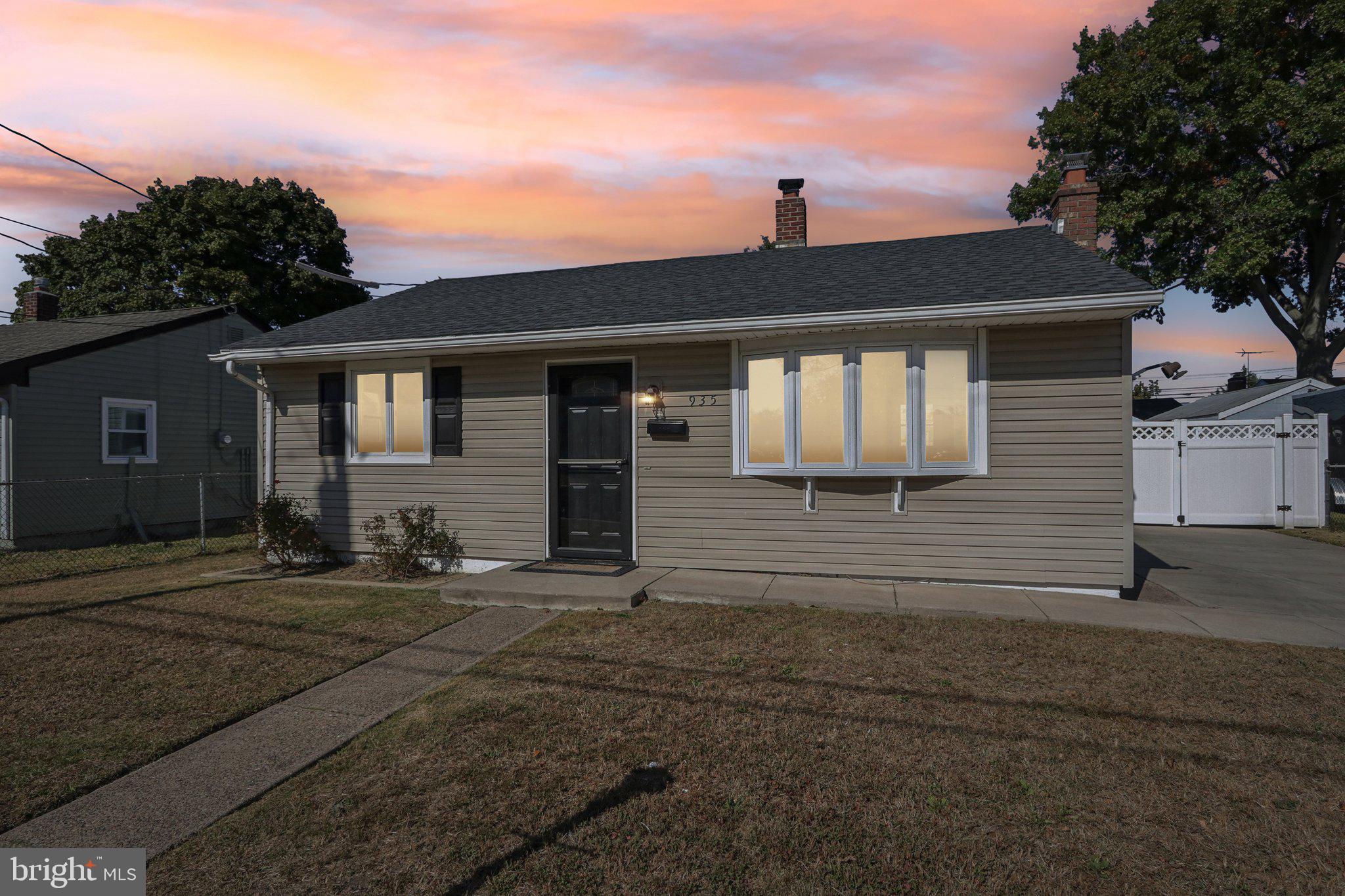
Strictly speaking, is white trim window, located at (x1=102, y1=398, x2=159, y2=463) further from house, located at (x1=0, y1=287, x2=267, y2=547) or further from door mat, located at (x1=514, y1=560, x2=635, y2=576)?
door mat, located at (x1=514, y1=560, x2=635, y2=576)

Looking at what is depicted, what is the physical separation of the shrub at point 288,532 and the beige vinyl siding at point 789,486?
0.20m

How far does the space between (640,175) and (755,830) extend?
880cm

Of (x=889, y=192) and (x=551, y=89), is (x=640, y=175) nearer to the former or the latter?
(x=551, y=89)

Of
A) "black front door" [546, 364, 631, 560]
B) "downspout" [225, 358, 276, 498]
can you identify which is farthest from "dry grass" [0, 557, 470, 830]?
"black front door" [546, 364, 631, 560]

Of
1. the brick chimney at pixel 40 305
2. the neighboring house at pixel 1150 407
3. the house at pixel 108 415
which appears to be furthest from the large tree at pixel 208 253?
the neighboring house at pixel 1150 407

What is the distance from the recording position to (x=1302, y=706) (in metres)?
3.94

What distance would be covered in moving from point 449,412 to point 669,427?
110 inches

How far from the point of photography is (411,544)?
7859 millimetres

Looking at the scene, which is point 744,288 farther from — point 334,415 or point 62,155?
point 62,155

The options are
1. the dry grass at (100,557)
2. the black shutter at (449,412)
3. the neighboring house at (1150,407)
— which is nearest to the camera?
the black shutter at (449,412)

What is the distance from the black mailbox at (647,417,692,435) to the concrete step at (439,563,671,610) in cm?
152

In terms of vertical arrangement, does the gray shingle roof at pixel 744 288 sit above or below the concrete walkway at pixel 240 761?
above

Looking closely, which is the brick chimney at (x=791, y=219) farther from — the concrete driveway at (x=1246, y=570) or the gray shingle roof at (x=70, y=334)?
the gray shingle roof at (x=70, y=334)

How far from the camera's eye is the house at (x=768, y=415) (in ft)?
20.9
